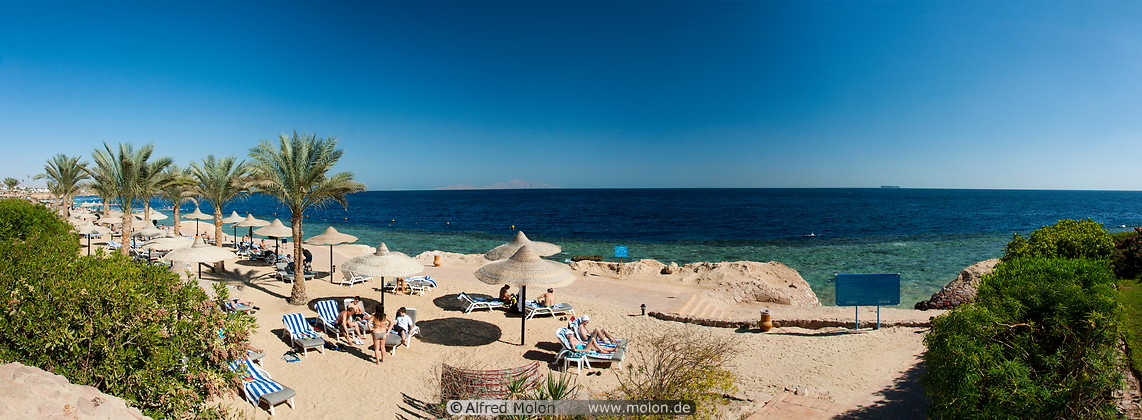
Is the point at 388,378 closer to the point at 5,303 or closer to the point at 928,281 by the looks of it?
the point at 5,303

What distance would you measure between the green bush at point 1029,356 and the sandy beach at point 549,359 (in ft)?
8.51

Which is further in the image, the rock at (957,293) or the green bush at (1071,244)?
the rock at (957,293)

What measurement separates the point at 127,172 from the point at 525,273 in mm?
16375

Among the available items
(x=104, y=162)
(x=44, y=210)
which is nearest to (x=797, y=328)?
(x=44, y=210)

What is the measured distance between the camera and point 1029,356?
15.8 feet

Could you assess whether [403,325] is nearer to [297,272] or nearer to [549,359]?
[549,359]

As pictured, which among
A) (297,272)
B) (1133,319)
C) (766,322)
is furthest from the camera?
(297,272)

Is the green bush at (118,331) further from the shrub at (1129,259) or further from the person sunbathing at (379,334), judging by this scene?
the shrub at (1129,259)

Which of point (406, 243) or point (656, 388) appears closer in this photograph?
point (656, 388)

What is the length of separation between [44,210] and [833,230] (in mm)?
57376

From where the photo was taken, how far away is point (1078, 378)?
14.6ft

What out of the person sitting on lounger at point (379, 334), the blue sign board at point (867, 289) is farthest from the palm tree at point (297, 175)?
the blue sign board at point (867, 289)

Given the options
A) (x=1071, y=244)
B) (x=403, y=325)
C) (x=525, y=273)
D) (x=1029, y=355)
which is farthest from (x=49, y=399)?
(x=1071, y=244)

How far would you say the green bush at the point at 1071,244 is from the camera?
31.6ft
